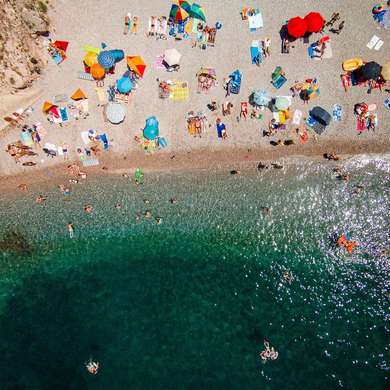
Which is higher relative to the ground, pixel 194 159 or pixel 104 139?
pixel 104 139

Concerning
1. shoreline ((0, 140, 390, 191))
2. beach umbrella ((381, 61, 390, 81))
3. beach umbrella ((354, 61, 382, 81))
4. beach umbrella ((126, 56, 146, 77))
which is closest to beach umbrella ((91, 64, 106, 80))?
beach umbrella ((126, 56, 146, 77))

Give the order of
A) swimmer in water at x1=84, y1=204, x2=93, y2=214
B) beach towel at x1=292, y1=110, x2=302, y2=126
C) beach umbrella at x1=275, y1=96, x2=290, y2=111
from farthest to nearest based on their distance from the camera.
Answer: swimmer in water at x1=84, y1=204, x2=93, y2=214
beach towel at x1=292, y1=110, x2=302, y2=126
beach umbrella at x1=275, y1=96, x2=290, y2=111

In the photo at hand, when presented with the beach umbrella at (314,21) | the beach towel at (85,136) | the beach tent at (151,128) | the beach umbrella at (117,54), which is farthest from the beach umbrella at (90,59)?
the beach umbrella at (314,21)

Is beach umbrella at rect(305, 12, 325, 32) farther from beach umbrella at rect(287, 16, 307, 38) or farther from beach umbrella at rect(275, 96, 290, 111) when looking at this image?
beach umbrella at rect(275, 96, 290, 111)

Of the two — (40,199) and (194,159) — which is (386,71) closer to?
(194,159)

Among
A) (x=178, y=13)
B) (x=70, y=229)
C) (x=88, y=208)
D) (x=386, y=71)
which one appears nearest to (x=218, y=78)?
(x=178, y=13)

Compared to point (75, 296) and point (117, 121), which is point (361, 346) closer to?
point (75, 296)
